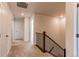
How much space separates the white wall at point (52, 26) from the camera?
361 inches

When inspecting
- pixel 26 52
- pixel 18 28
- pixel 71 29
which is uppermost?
pixel 71 29

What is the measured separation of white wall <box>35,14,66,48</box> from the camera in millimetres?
9164

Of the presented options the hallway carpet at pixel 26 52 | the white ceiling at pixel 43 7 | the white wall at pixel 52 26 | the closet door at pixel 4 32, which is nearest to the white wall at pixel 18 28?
the white wall at pixel 52 26

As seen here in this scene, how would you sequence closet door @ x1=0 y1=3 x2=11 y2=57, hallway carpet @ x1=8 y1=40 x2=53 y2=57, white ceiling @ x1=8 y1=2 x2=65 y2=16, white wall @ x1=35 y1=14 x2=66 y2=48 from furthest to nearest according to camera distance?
white wall @ x1=35 y1=14 x2=66 y2=48
white ceiling @ x1=8 y1=2 x2=65 y2=16
hallway carpet @ x1=8 y1=40 x2=53 y2=57
closet door @ x1=0 y1=3 x2=11 y2=57

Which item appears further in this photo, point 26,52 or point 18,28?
point 18,28

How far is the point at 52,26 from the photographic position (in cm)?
1006

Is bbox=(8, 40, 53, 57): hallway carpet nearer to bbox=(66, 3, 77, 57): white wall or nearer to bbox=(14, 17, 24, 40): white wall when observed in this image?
bbox=(66, 3, 77, 57): white wall

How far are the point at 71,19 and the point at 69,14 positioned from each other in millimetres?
178

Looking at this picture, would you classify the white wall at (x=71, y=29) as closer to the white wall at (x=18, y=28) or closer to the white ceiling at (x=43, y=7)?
the white ceiling at (x=43, y=7)

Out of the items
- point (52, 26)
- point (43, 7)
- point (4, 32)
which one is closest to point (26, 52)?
point (4, 32)

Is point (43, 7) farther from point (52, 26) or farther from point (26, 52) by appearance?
point (52, 26)

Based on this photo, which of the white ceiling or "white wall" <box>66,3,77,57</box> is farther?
the white ceiling

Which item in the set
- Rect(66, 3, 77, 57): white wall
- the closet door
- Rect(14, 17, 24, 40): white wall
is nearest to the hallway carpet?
the closet door

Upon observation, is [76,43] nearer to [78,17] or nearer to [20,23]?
[78,17]
